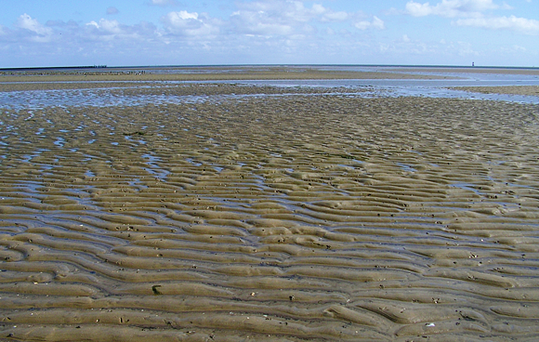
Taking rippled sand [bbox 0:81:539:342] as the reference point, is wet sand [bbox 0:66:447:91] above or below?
above

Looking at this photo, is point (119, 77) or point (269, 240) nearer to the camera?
point (269, 240)

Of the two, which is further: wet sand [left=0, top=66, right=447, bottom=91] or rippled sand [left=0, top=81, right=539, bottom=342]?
wet sand [left=0, top=66, right=447, bottom=91]

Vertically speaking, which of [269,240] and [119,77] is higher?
[119,77]

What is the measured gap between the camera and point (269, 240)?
4637 mm

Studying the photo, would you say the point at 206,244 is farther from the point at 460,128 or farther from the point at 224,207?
the point at 460,128

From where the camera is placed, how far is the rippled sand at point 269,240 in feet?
10.4

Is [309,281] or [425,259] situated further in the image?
[425,259]

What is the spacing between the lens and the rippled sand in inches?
125

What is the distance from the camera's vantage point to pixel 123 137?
1066cm

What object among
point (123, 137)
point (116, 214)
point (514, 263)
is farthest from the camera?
point (123, 137)

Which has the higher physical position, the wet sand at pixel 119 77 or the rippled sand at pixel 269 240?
the wet sand at pixel 119 77

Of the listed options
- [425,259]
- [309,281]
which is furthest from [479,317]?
[309,281]

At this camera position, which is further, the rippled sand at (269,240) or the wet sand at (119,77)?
the wet sand at (119,77)

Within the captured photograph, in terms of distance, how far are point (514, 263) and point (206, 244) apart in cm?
282
